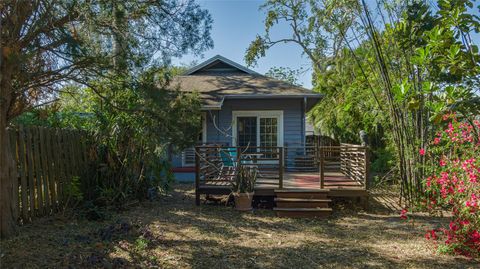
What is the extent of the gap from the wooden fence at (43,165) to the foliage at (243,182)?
3025mm

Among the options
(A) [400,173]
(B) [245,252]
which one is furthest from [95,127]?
(A) [400,173]

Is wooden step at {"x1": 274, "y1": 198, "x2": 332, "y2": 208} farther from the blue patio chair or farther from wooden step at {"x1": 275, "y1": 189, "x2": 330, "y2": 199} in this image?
the blue patio chair

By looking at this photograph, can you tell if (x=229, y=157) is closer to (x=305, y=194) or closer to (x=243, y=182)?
(x=243, y=182)

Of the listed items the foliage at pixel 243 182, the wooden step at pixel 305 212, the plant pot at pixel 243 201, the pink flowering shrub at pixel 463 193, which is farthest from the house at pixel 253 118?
the pink flowering shrub at pixel 463 193

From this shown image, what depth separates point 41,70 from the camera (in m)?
4.81

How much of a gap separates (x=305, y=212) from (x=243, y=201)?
4.18 ft

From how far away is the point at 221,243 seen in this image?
16.8 ft

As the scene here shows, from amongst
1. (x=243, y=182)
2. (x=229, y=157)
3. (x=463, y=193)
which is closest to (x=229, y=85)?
(x=229, y=157)

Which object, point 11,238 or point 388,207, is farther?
point 388,207

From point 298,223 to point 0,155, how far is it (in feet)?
15.7

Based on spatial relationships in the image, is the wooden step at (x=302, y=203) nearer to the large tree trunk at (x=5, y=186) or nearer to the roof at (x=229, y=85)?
the roof at (x=229, y=85)

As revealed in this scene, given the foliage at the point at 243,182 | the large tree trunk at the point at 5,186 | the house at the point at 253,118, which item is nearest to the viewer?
the large tree trunk at the point at 5,186

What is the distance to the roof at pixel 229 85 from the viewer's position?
37.0ft

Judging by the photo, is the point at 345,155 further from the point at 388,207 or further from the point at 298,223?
the point at 298,223
